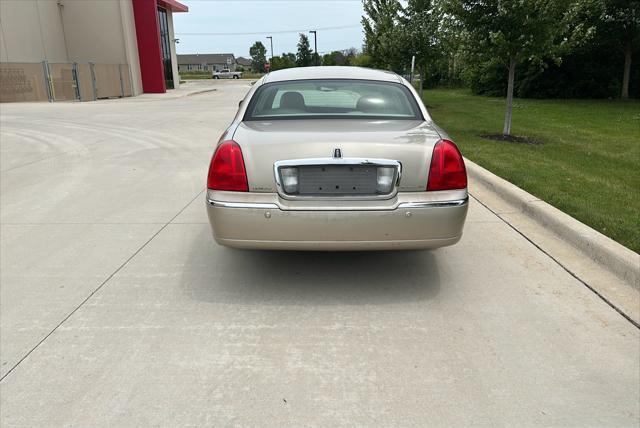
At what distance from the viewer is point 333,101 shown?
4.51 m

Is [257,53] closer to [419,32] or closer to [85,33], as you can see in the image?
[85,33]

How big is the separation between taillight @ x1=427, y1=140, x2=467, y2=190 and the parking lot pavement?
800 millimetres

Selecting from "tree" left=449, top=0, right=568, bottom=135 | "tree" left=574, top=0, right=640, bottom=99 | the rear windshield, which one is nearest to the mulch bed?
"tree" left=449, top=0, right=568, bottom=135

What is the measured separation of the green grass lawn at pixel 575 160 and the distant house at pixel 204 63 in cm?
11896

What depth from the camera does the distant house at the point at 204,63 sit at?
12694 centimetres

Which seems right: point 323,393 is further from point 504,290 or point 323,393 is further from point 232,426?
point 504,290

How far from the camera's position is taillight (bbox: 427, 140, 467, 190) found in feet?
11.3

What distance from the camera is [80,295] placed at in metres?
3.73

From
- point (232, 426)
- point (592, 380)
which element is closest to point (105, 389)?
point (232, 426)

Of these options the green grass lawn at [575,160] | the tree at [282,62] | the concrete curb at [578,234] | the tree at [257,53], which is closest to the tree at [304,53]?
the tree at [282,62]

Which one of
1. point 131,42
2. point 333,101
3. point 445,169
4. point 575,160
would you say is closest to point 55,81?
point 131,42

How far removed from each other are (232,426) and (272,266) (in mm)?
1915

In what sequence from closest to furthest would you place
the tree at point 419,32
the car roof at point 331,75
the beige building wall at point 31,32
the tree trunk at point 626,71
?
1. the car roof at point 331,75
2. the tree at point 419,32
3. the tree trunk at point 626,71
4. the beige building wall at point 31,32

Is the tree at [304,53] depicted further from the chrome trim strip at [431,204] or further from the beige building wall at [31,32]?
the chrome trim strip at [431,204]
